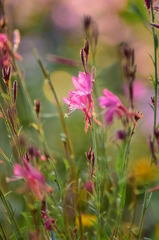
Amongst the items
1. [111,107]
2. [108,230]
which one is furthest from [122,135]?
[108,230]

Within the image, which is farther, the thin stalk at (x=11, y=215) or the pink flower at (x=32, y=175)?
the thin stalk at (x=11, y=215)

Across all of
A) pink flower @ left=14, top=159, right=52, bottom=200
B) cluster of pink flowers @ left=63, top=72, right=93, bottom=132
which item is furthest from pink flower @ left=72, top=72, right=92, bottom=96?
pink flower @ left=14, top=159, right=52, bottom=200

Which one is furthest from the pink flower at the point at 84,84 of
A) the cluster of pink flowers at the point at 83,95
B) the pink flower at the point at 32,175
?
the pink flower at the point at 32,175

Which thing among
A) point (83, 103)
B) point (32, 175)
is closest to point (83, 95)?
point (83, 103)

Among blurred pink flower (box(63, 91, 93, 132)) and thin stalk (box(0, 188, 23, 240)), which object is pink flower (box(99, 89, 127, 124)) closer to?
blurred pink flower (box(63, 91, 93, 132))

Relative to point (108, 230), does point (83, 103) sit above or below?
above

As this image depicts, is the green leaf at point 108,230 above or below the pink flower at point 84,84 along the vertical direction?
below

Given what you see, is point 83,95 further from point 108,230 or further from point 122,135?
point 108,230

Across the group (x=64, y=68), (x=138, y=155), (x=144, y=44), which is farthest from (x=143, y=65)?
(x=138, y=155)

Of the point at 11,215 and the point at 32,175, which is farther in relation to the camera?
the point at 11,215

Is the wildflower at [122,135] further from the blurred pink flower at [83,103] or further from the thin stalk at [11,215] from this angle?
the thin stalk at [11,215]

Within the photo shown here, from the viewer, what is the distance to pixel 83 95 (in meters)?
0.58

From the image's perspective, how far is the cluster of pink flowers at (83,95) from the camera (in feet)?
1.83

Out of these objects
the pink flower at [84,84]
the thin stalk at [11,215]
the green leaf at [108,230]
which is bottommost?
the green leaf at [108,230]
